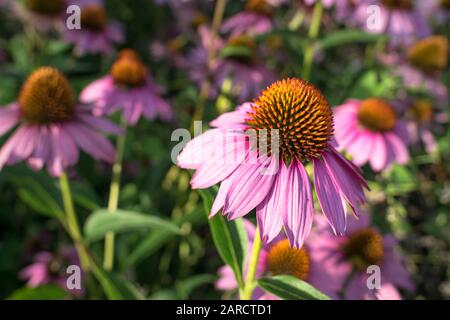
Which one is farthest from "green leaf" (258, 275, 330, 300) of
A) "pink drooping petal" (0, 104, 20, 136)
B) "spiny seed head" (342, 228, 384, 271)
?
"pink drooping petal" (0, 104, 20, 136)

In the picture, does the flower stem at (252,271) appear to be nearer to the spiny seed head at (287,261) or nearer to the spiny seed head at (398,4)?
the spiny seed head at (287,261)

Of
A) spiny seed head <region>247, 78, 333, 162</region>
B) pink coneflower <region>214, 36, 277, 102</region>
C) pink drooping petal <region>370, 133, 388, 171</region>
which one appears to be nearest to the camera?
spiny seed head <region>247, 78, 333, 162</region>

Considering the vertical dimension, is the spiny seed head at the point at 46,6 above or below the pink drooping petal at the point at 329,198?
above

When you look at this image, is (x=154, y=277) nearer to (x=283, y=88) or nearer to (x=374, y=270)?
(x=374, y=270)

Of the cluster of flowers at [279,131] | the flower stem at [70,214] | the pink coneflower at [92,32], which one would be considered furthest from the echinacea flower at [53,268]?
the pink coneflower at [92,32]

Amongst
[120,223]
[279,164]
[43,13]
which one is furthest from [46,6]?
[279,164]

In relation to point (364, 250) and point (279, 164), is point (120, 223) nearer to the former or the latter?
point (279, 164)

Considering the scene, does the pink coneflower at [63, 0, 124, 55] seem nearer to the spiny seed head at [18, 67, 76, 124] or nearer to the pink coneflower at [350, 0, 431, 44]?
the spiny seed head at [18, 67, 76, 124]

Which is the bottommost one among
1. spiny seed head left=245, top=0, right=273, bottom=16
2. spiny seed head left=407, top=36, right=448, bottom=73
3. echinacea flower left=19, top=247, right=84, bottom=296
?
echinacea flower left=19, top=247, right=84, bottom=296

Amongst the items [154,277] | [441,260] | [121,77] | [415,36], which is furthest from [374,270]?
[415,36]
